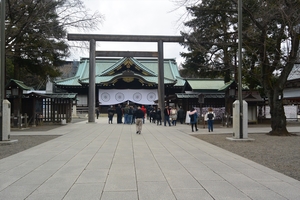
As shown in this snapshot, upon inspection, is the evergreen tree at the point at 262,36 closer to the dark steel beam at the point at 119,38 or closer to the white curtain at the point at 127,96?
the dark steel beam at the point at 119,38

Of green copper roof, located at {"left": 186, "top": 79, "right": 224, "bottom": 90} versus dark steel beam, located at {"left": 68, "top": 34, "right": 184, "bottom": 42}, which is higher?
dark steel beam, located at {"left": 68, "top": 34, "right": 184, "bottom": 42}

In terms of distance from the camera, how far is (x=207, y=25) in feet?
64.3

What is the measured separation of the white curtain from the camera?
4166 cm

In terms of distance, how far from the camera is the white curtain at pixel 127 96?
4166 cm

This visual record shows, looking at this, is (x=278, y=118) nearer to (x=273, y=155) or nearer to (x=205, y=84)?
(x=273, y=155)

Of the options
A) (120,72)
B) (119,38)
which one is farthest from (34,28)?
(120,72)

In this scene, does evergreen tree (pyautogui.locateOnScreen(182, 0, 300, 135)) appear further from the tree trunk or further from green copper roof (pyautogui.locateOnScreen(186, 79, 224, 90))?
green copper roof (pyautogui.locateOnScreen(186, 79, 224, 90))

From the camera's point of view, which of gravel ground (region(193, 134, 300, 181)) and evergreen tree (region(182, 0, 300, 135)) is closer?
gravel ground (region(193, 134, 300, 181))

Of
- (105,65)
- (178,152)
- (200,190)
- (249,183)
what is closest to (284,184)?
(249,183)

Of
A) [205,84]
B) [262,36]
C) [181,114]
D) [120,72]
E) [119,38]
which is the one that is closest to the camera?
[262,36]

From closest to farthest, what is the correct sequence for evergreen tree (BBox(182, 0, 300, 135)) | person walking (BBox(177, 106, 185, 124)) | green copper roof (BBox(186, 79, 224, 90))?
evergreen tree (BBox(182, 0, 300, 135)) < person walking (BBox(177, 106, 185, 124)) < green copper roof (BBox(186, 79, 224, 90))

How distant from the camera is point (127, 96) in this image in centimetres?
4184

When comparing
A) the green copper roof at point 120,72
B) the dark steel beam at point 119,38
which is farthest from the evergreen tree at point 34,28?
the green copper roof at point 120,72

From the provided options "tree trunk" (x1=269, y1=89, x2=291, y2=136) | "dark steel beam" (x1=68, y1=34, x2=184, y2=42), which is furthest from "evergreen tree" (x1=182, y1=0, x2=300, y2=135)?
"dark steel beam" (x1=68, y1=34, x2=184, y2=42)
